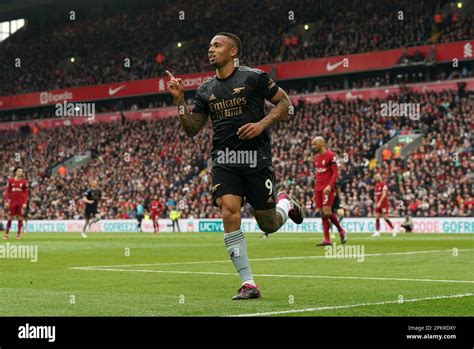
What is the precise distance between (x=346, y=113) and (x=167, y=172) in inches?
444

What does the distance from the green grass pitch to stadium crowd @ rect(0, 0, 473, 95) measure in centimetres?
3499

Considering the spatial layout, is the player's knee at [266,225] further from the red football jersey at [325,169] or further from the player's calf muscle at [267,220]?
the red football jersey at [325,169]

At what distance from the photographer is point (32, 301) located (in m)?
9.25

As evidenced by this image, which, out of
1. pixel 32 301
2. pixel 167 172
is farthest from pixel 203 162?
pixel 32 301

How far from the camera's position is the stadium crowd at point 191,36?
167 ft

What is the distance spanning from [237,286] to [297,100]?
4264cm

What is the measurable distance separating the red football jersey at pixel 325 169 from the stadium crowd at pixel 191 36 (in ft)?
93.0

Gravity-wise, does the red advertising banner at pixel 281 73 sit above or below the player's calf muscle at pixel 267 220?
above

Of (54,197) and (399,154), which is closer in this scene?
(399,154)

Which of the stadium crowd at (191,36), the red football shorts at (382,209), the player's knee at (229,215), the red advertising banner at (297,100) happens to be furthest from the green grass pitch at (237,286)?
the stadium crowd at (191,36)

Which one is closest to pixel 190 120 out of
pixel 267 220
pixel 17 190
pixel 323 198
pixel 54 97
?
pixel 267 220

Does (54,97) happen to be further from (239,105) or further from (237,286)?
(239,105)

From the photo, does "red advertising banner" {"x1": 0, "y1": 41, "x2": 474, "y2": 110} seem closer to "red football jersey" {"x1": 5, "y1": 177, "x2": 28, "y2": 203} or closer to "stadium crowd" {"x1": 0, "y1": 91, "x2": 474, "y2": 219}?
"stadium crowd" {"x1": 0, "y1": 91, "x2": 474, "y2": 219}
